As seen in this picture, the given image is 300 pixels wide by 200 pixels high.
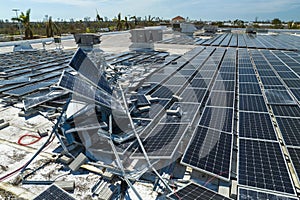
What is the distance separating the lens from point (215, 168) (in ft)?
29.2

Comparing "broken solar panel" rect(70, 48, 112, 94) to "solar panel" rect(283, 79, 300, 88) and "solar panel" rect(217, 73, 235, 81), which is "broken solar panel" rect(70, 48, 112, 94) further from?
"solar panel" rect(283, 79, 300, 88)

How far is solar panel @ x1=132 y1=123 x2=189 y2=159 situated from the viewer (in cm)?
973

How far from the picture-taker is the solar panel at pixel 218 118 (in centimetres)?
1177

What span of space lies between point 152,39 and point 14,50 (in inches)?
1112

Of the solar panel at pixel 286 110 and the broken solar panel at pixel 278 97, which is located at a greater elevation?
the broken solar panel at pixel 278 97

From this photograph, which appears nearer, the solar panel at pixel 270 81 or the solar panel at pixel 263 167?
the solar panel at pixel 263 167

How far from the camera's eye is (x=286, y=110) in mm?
13938

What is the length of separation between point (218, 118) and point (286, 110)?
5118mm

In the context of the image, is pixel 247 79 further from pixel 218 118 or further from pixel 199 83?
pixel 218 118

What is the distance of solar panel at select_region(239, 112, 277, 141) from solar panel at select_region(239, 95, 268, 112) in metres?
0.83

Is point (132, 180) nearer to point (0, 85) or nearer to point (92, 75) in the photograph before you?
point (92, 75)

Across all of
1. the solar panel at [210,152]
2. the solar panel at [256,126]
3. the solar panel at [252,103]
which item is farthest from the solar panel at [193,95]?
the solar panel at [210,152]

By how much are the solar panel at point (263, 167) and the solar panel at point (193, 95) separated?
5.43 metres

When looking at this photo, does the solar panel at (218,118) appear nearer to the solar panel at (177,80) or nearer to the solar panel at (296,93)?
the solar panel at (177,80)
